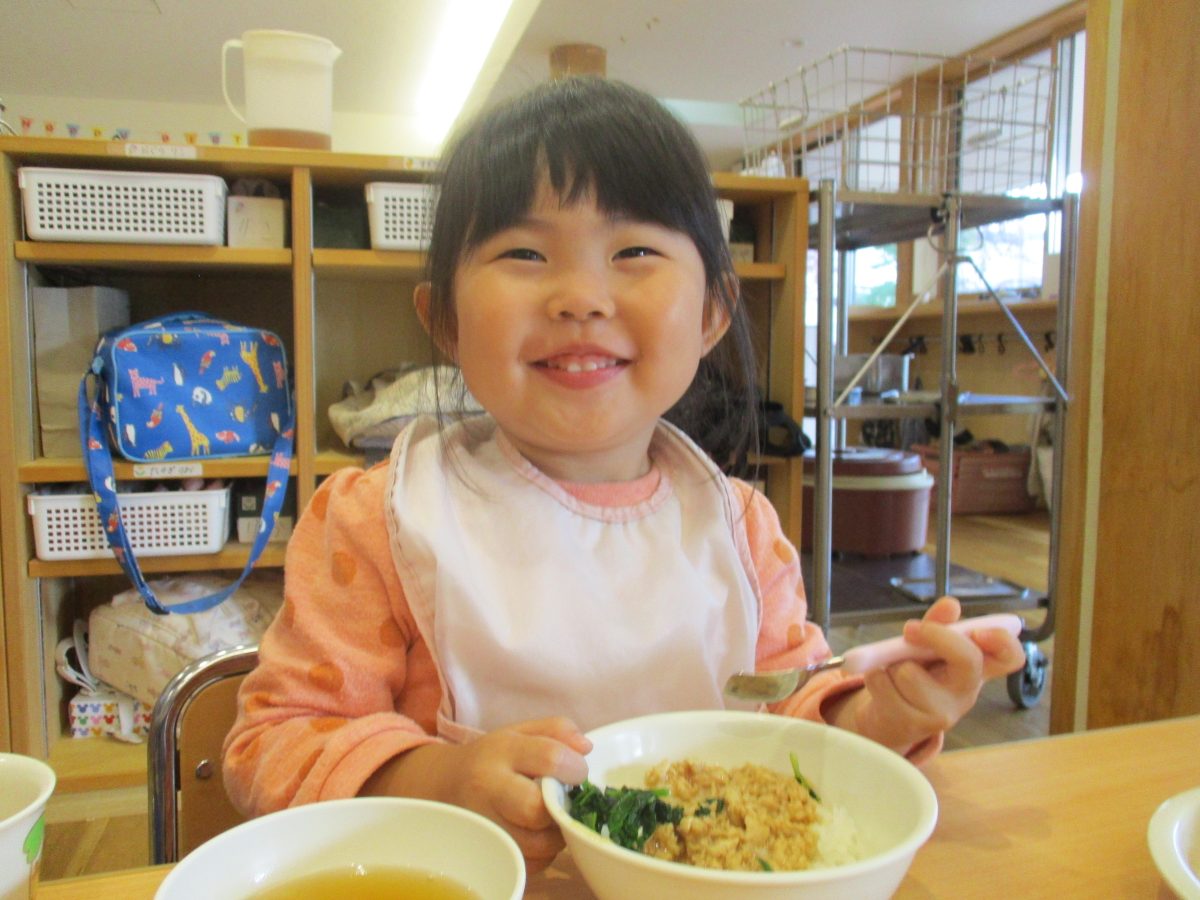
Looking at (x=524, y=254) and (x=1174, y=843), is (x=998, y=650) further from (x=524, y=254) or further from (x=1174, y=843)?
→ (x=524, y=254)

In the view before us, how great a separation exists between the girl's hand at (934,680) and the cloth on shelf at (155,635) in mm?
1369

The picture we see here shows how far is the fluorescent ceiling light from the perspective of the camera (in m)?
3.99

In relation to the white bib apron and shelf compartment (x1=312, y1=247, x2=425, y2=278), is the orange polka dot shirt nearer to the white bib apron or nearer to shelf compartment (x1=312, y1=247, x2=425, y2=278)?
the white bib apron

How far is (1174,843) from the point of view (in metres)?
0.42

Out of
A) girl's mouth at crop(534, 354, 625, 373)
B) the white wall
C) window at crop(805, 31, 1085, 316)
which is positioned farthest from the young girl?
the white wall

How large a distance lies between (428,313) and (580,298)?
204 millimetres

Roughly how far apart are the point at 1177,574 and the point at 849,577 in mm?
1088

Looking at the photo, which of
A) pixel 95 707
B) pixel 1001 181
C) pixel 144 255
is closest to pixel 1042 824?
pixel 144 255

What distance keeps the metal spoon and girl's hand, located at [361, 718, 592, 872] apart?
160 mm

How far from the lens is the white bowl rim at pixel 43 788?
344mm

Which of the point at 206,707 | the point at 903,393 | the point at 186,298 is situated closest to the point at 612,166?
the point at 206,707

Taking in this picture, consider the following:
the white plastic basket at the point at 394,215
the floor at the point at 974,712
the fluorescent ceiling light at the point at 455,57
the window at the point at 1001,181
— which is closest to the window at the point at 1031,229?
the window at the point at 1001,181

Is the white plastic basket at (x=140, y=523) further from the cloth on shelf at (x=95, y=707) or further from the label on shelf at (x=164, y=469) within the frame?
the cloth on shelf at (x=95, y=707)

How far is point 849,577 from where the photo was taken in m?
2.46
